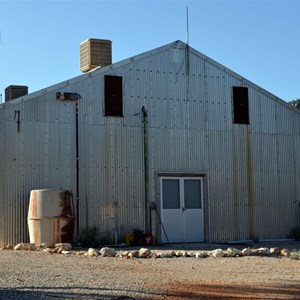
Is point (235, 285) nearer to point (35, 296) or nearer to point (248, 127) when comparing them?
point (35, 296)

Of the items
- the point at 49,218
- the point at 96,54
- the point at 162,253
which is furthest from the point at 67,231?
the point at 96,54

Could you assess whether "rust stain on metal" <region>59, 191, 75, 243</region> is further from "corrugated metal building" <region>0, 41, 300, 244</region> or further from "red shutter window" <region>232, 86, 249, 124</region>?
"red shutter window" <region>232, 86, 249, 124</region>

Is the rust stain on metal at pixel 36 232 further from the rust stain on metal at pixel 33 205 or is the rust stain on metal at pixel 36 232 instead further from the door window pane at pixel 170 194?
the door window pane at pixel 170 194

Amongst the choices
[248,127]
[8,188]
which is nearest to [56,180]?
[8,188]

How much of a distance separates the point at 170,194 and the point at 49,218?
4841 millimetres

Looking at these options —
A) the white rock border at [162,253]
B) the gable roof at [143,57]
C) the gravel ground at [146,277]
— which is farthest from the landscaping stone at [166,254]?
the gable roof at [143,57]

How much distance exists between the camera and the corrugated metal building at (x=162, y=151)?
65.4 feet

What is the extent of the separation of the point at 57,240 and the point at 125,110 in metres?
5.26

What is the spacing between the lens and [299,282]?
11.7 m

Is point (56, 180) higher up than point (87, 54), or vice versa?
point (87, 54)

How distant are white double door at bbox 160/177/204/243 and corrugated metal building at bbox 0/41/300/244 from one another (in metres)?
0.04

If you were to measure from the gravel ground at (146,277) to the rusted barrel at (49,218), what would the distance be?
93.6 inches

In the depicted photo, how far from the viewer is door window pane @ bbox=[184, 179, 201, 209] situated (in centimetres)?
2198

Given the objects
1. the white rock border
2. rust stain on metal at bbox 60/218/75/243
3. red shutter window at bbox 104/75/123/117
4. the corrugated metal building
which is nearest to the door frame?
the corrugated metal building
